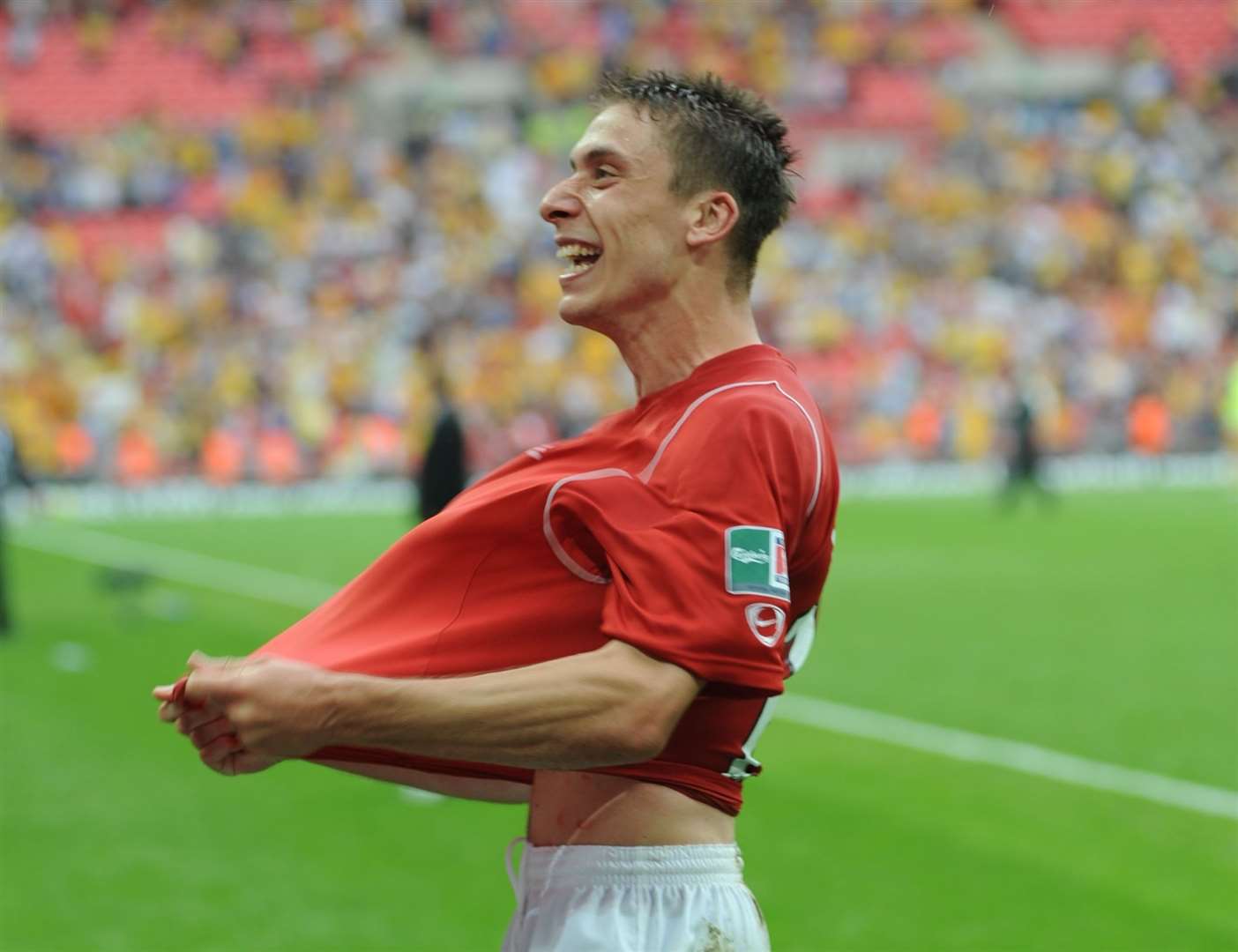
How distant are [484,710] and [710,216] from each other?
31.4 inches

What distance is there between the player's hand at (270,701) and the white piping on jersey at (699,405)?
50cm

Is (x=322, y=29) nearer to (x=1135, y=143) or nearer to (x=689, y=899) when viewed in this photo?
(x=1135, y=143)

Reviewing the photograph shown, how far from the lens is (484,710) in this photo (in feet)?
7.84

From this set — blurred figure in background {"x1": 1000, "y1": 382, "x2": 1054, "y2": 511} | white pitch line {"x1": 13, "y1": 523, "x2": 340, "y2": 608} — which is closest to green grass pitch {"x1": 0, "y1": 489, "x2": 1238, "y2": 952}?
white pitch line {"x1": 13, "y1": 523, "x2": 340, "y2": 608}

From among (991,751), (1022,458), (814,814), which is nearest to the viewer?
(814,814)

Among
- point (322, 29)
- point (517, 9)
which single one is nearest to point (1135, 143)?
point (517, 9)

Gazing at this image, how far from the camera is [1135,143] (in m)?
34.9

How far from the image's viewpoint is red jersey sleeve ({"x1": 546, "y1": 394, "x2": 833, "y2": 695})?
2404 millimetres

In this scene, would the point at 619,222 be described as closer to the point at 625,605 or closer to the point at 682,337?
the point at 682,337

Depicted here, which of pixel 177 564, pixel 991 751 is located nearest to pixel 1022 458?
pixel 177 564

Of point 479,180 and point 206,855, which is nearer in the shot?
point 206,855

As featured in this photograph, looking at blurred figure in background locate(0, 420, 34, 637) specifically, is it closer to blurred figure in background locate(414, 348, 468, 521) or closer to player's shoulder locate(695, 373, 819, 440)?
blurred figure in background locate(414, 348, 468, 521)

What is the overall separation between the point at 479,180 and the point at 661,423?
29214 mm

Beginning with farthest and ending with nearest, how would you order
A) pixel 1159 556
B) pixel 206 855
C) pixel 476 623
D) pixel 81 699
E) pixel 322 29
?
pixel 322 29
pixel 1159 556
pixel 81 699
pixel 206 855
pixel 476 623
